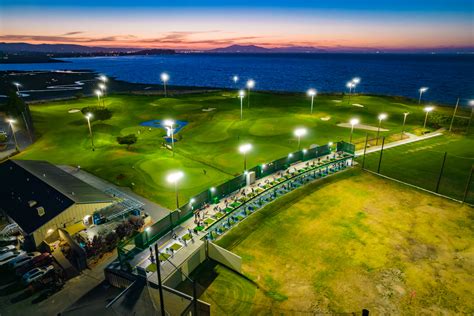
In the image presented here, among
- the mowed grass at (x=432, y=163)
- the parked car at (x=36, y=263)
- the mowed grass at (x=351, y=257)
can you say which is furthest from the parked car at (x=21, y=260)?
the mowed grass at (x=432, y=163)

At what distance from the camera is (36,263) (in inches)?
955

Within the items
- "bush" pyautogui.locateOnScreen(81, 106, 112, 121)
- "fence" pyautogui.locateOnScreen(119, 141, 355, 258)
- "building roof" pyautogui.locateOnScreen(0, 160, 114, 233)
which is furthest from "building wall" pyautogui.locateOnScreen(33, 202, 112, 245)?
"bush" pyautogui.locateOnScreen(81, 106, 112, 121)

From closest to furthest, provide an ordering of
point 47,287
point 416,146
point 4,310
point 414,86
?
point 4,310
point 47,287
point 416,146
point 414,86

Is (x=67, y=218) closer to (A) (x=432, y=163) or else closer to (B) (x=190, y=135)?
(B) (x=190, y=135)

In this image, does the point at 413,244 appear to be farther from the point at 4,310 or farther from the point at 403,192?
the point at 4,310

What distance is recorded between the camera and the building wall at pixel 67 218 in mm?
26311

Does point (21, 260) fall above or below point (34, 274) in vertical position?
below

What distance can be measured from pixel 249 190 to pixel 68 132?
50800mm

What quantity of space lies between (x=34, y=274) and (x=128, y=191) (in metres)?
15.0

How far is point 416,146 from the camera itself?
52062mm

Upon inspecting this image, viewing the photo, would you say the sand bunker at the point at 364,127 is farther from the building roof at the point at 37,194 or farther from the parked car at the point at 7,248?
the parked car at the point at 7,248

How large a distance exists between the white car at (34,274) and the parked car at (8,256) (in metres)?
3.29

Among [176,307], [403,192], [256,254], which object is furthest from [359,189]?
[176,307]

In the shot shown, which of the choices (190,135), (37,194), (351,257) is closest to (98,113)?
(190,135)
